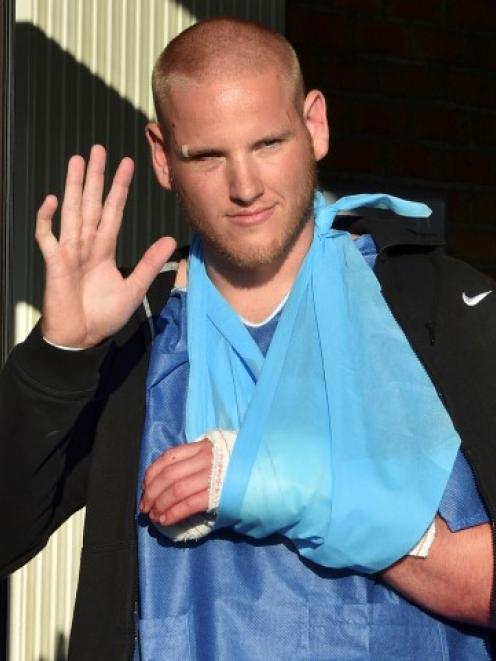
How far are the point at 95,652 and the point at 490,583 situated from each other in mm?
581

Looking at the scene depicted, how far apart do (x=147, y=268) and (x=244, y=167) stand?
0.70ft

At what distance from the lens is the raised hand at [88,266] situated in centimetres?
212

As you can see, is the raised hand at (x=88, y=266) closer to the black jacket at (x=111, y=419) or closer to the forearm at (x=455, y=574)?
the black jacket at (x=111, y=419)

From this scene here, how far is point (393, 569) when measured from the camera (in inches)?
80.7

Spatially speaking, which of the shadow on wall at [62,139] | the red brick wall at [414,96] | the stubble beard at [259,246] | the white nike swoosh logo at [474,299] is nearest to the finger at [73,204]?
the stubble beard at [259,246]


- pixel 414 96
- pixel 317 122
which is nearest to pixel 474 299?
pixel 317 122

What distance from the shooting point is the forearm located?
2.03 meters

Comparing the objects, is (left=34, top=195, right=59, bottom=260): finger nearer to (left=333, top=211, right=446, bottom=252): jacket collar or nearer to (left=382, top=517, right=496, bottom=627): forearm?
(left=333, top=211, right=446, bottom=252): jacket collar

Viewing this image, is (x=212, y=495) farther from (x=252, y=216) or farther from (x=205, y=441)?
(x=252, y=216)

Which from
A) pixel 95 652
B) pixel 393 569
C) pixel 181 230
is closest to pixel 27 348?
pixel 95 652

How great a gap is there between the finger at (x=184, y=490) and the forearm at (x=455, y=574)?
0.93 ft

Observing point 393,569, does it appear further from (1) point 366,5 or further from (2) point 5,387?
(1) point 366,5

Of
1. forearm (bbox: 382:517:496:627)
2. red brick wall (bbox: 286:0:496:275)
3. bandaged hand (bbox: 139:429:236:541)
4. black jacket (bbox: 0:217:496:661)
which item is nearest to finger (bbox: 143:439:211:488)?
bandaged hand (bbox: 139:429:236:541)

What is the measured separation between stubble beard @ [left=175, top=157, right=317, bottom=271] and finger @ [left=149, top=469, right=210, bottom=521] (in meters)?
0.39
